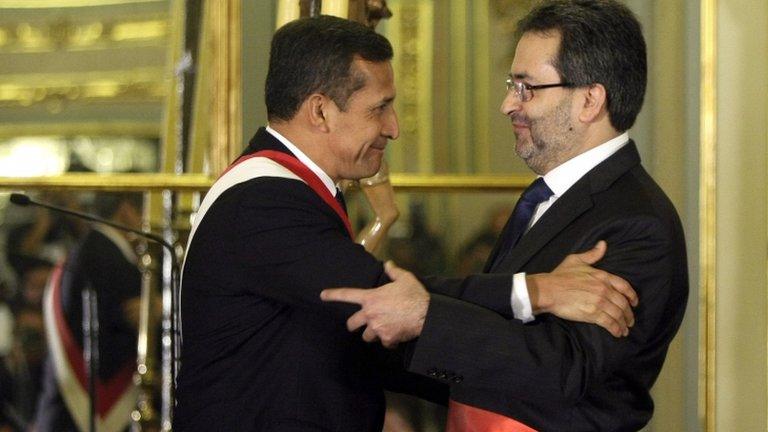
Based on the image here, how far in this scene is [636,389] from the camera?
249 cm

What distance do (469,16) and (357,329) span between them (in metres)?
2.21

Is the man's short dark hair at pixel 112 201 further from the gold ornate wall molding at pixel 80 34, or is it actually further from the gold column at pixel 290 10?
the gold column at pixel 290 10

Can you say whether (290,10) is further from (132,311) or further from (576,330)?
(576,330)

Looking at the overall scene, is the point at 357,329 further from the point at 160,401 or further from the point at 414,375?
the point at 160,401

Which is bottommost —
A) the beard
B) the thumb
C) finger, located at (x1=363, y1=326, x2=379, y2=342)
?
finger, located at (x1=363, y1=326, x2=379, y2=342)

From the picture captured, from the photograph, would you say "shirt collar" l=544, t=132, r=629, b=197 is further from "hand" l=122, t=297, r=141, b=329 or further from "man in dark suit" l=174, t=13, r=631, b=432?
"hand" l=122, t=297, r=141, b=329

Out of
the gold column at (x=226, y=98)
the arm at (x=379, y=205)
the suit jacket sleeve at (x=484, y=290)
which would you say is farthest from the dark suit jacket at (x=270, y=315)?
the gold column at (x=226, y=98)

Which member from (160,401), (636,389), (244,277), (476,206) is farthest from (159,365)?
(636,389)

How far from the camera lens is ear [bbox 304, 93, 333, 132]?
2719 mm

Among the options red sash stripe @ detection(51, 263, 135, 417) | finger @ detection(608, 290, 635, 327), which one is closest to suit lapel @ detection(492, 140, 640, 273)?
finger @ detection(608, 290, 635, 327)

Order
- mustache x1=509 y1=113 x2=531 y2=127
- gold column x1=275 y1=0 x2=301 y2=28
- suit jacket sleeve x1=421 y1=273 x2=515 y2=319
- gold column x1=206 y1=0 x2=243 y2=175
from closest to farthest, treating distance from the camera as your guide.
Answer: suit jacket sleeve x1=421 y1=273 x2=515 y2=319
mustache x1=509 y1=113 x2=531 y2=127
gold column x1=275 y1=0 x2=301 y2=28
gold column x1=206 y1=0 x2=243 y2=175

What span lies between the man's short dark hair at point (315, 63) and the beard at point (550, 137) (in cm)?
37

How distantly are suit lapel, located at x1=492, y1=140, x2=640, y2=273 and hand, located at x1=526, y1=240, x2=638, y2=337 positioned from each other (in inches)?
5.5

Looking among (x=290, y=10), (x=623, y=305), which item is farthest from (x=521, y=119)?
(x=290, y=10)
